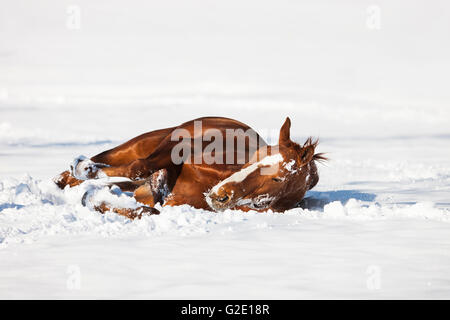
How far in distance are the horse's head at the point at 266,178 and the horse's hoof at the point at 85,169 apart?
1663 millimetres

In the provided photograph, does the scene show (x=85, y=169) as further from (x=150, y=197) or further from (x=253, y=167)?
(x=253, y=167)

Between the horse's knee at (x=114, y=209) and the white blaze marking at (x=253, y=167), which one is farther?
the horse's knee at (x=114, y=209)

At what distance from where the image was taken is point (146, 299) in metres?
3.82

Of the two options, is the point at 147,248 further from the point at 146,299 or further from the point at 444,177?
the point at 444,177

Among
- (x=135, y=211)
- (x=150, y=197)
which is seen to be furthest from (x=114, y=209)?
(x=150, y=197)

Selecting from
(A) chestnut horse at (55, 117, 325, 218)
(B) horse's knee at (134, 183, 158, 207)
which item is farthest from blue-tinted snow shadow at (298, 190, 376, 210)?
(B) horse's knee at (134, 183, 158, 207)

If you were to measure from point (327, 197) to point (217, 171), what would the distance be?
1738 millimetres

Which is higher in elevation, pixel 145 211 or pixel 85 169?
pixel 85 169

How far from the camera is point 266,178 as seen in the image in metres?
6.28

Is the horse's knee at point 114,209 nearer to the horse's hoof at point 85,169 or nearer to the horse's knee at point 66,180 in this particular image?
the horse's hoof at point 85,169

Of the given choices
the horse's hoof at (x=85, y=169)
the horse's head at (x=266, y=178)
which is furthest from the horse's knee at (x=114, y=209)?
the horse's head at (x=266, y=178)

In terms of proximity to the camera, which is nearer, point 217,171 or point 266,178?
point 266,178

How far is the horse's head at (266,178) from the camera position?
20.0 feet

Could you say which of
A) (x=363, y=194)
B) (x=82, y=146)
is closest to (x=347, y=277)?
(x=363, y=194)
